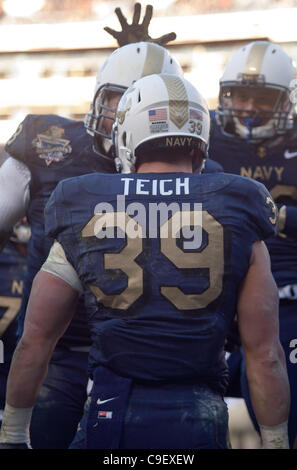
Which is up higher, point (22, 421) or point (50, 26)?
point (22, 421)

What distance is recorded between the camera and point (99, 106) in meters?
3.40

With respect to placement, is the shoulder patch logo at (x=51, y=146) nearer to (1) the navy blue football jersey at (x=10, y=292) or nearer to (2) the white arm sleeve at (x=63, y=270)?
(2) the white arm sleeve at (x=63, y=270)

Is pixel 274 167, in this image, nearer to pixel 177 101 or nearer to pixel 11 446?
pixel 177 101

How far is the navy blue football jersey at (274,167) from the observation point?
4.02 metres

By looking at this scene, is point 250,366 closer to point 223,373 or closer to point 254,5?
point 223,373

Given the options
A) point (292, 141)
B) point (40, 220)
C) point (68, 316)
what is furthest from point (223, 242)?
point (292, 141)

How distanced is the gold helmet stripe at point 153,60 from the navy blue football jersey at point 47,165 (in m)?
0.42

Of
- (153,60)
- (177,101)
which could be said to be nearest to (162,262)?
(177,101)

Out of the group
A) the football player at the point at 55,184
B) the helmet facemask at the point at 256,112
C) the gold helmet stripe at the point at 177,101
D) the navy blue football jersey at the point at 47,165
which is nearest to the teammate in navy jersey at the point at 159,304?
the gold helmet stripe at the point at 177,101

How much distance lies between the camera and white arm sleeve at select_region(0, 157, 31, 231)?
10.5ft

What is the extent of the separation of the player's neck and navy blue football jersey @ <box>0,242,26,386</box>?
214 centimetres

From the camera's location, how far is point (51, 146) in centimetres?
327

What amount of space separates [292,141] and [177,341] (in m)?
2.26

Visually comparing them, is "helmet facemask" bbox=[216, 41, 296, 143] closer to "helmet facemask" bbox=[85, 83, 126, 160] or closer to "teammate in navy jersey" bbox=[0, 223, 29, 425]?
"helmet facemask" bbox=[85, 83, 126, 160]
